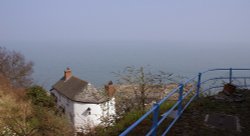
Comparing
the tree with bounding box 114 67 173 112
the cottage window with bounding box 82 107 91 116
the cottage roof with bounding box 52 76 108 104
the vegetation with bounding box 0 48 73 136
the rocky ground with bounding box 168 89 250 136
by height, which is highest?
the tree with bounding box 114 67 173 112

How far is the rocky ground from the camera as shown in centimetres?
537

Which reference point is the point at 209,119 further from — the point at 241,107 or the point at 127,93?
the point at 127,93

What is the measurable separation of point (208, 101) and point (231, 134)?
2.63m

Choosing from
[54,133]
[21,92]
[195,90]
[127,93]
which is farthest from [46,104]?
[195,90]

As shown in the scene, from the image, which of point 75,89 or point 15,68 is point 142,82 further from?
point 15,68

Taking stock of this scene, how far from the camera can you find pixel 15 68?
38.7 metres

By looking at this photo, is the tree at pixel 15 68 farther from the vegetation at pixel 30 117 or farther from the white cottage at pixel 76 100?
the vegetation at pixel 30 117

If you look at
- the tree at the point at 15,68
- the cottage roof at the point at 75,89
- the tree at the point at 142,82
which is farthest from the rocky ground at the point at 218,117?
the tree at the point at 15,68

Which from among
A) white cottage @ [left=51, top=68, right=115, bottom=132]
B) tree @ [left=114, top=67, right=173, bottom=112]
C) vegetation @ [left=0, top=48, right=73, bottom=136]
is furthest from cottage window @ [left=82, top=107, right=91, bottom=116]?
tree @ [left=114, top=67, right=173, bottom=112]

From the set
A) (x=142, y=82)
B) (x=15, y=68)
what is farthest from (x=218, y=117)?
(x=15, y=68)

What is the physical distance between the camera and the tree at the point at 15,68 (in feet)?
123

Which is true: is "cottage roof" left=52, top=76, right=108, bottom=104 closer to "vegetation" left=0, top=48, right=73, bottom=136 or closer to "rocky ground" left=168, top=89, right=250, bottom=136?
"vegetation" left=0, top=48, right=73, bottom=136

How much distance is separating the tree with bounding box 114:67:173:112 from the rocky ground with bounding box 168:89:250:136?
1.85 m

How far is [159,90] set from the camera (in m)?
9.73
